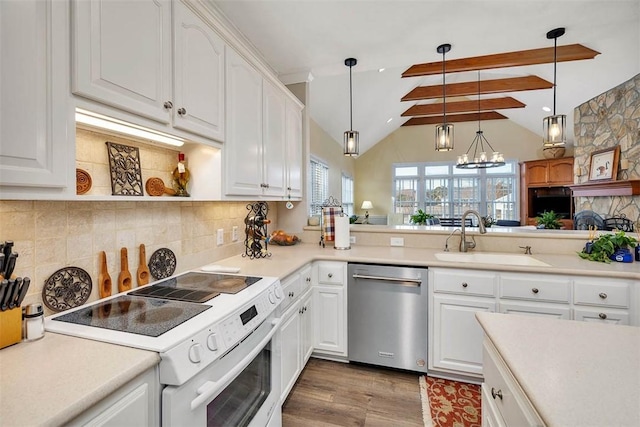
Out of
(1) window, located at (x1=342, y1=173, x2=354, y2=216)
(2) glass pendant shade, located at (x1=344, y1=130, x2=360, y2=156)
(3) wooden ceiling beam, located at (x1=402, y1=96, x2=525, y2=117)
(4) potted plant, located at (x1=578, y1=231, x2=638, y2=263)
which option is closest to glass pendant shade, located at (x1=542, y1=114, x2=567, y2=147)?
(4) potted plant, located at (x1=578, y1=231, x2=638, y2=263)

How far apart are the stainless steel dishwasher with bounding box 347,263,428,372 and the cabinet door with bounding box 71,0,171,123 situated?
5.54 ft

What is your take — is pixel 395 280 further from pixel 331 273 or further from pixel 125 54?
pixel 125 54

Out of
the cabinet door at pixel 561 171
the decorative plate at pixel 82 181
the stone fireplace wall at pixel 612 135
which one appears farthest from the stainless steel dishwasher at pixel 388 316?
the cabinet door at pixel 561 171

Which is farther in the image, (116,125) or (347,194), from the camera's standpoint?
(347,194)

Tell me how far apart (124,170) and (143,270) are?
516 mm

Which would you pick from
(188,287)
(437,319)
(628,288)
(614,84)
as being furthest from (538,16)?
(614,84)

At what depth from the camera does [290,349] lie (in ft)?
6.07

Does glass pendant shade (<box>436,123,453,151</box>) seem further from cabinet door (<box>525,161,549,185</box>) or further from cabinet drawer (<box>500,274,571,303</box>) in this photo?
cabinet door (<box>525,161,549,185</box>)

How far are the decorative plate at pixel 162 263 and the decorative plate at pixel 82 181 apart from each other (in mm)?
497

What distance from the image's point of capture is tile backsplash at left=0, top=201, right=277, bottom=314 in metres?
1.05

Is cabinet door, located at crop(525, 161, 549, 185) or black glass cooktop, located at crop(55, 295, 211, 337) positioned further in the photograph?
cabinet door, located at crop(525, 161, 549, 185)

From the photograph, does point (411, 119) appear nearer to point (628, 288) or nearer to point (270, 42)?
point (270, 42)

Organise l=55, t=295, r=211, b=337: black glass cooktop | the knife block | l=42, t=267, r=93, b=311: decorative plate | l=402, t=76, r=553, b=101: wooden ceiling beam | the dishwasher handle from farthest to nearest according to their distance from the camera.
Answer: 1. l=402, t=76, r=553, b=101: wooden ceiling beam
2. the dishwasher handle
3. l=42, t=267, r=93, b=311: decorative plate
4. l=55, t=295, r=211, b=337: black glass cooktop
5. the knife block

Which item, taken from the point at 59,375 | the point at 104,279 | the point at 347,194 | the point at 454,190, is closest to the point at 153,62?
the point at 104,279
